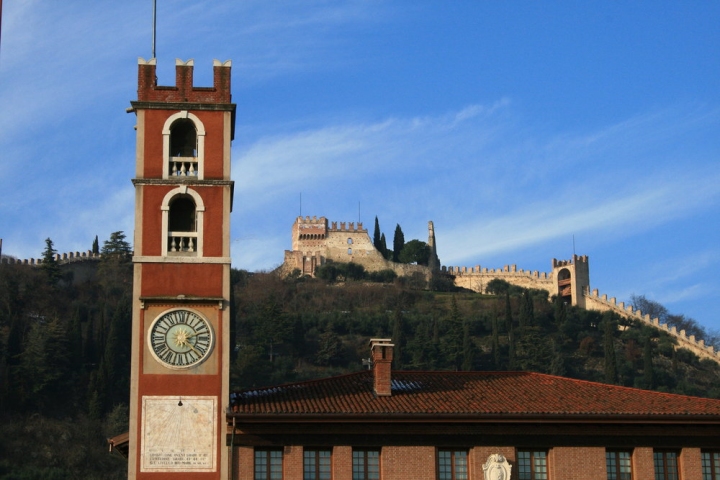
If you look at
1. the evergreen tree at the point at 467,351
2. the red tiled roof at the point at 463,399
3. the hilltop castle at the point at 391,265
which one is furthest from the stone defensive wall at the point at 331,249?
the red tiled roof at the point at 463,399

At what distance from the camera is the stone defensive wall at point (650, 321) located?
170500 millimetres

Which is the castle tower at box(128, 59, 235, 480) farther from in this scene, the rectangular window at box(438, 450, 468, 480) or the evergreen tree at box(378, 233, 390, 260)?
the evergreen tree at box(378, 233, 390, 260)

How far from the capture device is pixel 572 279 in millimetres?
191625

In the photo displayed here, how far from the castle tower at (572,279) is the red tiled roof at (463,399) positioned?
15278 cm

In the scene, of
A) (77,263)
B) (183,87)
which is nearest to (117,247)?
(77,263)

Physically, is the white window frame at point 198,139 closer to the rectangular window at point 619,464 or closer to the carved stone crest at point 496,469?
A: the carved stone crest at point 496,469

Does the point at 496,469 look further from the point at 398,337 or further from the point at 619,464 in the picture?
the point at 398,337

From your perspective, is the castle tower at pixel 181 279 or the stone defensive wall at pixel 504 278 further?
the stone defensive wall at pixel 504 278

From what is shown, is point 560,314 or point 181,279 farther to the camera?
point 560,314

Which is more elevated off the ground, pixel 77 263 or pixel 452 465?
pixel 77 263

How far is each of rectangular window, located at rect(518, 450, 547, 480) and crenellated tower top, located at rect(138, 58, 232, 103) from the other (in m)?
12.6

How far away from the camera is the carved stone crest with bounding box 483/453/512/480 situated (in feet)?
114

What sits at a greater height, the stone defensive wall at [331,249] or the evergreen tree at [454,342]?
the stone defensive wall at [331,249]

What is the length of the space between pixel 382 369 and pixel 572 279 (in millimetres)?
158126
